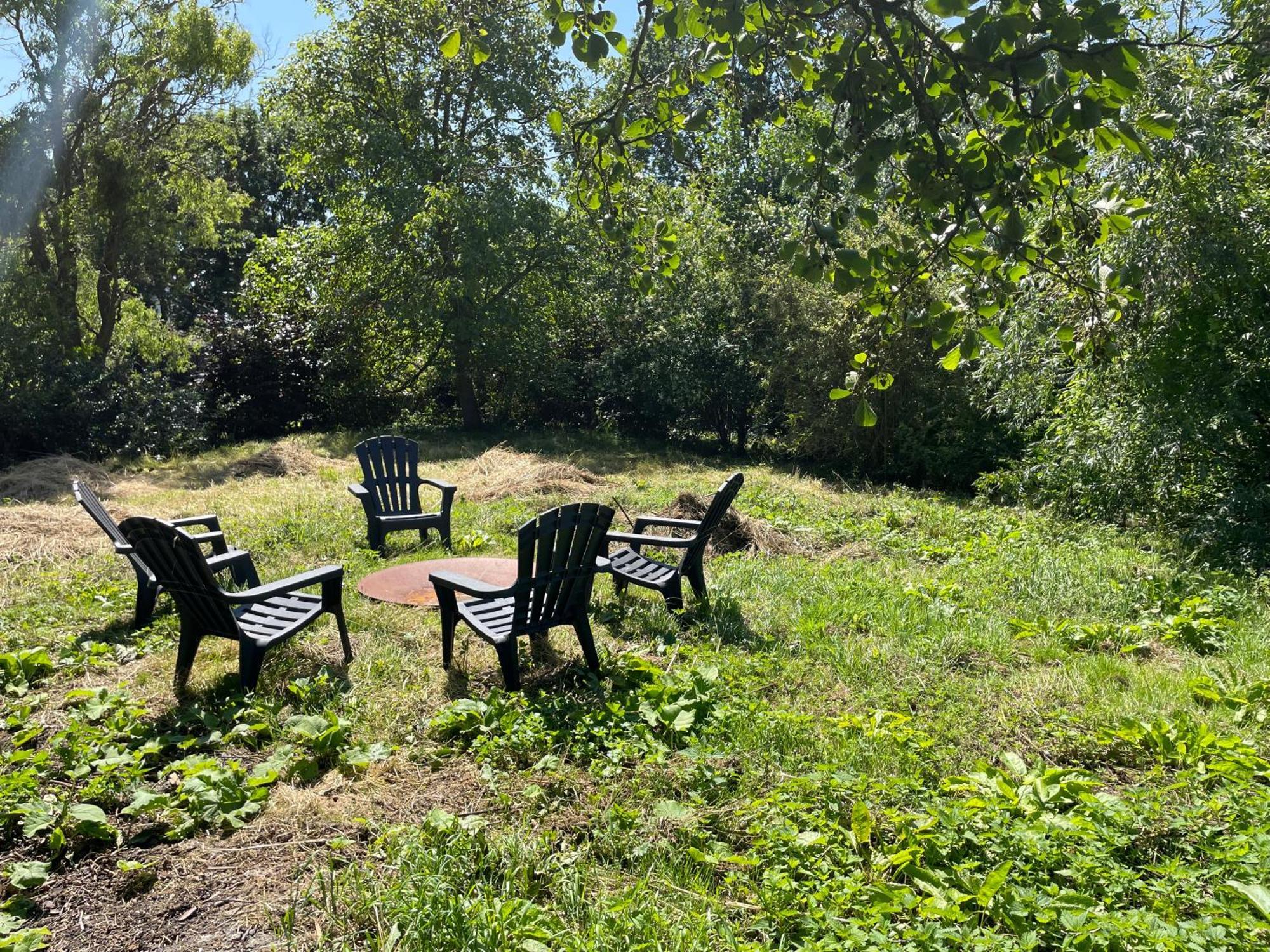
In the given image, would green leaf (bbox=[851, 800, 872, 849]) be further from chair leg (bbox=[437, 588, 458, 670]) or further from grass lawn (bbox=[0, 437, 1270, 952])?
chair leg (bbox=[437, 588, 458, 670])

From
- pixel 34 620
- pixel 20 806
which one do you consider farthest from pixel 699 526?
pixel 34 620

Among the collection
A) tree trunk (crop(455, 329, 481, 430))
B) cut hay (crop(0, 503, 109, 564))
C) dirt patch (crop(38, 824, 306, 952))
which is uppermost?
tree trunk (crop(455, 329, 481, 430))

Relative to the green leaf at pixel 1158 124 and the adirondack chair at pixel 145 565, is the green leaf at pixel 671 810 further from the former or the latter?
the adirondack chair at pixel 145 565

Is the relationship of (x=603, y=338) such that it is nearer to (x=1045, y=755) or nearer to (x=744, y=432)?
(x=744, y=432)

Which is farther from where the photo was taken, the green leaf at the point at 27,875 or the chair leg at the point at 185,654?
the chair leg at the point at 185,654

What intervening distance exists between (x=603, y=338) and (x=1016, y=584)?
11.8 meters

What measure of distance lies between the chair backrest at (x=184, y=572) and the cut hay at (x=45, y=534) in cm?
309

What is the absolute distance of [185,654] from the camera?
14.1 ft

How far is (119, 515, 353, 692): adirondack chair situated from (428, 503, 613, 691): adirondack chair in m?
0.75

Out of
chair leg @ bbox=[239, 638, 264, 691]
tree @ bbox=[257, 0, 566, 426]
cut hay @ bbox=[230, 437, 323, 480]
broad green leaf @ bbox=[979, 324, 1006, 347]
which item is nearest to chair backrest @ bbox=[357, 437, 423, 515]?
chair leg @ bbox=[239, 638, 264, 691]

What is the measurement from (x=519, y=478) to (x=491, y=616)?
595 cm

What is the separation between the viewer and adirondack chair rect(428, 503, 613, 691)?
13.7ft

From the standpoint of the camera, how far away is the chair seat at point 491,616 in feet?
13.8

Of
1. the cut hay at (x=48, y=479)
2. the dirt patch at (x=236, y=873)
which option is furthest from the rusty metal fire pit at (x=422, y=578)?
the cut hay at (x=48, y=479)
